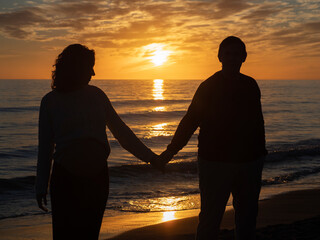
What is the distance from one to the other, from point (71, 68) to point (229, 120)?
4.79 feet

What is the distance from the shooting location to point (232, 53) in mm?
3303

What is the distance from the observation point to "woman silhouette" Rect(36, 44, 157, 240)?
8.73 ft

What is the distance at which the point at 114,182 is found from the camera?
12773 mm

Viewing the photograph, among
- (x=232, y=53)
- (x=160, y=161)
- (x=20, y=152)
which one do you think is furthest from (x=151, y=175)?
(x=232, y=53)

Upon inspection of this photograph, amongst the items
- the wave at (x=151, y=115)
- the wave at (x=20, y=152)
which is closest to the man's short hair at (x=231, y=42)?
the wave at (x=20, y=152)

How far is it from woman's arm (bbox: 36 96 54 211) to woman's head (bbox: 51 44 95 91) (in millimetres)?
180

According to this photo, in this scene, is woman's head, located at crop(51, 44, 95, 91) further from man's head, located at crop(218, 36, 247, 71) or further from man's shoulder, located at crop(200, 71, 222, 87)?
man's head, located at crop(218, 36, 247, 71)

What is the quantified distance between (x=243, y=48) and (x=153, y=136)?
23117 mm

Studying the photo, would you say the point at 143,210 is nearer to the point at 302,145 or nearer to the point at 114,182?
the point at 114,182

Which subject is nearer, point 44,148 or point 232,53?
point 44,148

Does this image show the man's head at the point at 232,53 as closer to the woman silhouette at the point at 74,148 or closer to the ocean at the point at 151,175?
the woman silhouette at the point at 74,148

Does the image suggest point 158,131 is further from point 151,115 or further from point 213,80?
point 213,80

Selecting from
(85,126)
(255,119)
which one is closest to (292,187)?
(255,119)

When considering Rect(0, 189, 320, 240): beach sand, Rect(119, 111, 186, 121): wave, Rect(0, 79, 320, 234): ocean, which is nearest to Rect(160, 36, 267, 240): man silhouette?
Rect(0, 189, 320, 240): beach sand
